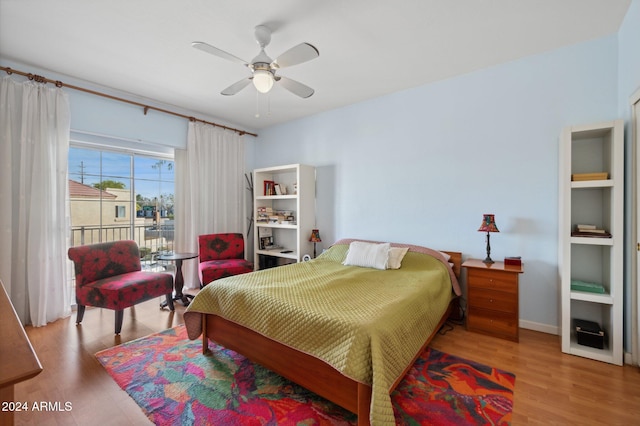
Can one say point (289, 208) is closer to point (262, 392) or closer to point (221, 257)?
point (221, 257)

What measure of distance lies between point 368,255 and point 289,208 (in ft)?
6.40

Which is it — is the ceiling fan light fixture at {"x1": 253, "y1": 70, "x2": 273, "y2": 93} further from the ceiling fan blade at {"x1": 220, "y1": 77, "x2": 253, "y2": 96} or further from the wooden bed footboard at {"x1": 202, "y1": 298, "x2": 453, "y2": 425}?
the wooden bed footboard at {"x1": 202, "y1": 298, "x2": 453, "y2": 425}

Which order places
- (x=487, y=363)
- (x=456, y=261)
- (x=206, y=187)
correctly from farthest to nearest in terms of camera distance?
(x=206, y=187), (x=456, y=261), (x=487, y=363)

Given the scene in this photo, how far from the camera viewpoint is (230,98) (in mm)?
3705

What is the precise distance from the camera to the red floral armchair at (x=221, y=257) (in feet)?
11.8

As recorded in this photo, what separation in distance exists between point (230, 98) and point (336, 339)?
10.9ft

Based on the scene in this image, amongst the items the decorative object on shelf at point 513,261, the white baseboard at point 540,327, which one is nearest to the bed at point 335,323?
the decorative object on shelf at point 513,261

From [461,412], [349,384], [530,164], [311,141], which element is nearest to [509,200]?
[530,164]

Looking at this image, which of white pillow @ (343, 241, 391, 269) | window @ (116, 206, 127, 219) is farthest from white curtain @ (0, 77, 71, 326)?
white pillow @ (343, 241, 391, 269)

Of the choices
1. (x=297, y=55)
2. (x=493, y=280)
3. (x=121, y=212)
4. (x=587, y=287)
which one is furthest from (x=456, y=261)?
(x=121, y=212)

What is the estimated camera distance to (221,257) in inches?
161

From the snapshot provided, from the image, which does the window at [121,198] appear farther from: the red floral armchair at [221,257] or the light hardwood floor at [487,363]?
the light hardwood floor at [487,363]

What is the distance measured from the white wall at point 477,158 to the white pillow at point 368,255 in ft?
1.57

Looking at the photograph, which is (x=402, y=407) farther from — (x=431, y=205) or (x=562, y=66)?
(x=562, y=66)
